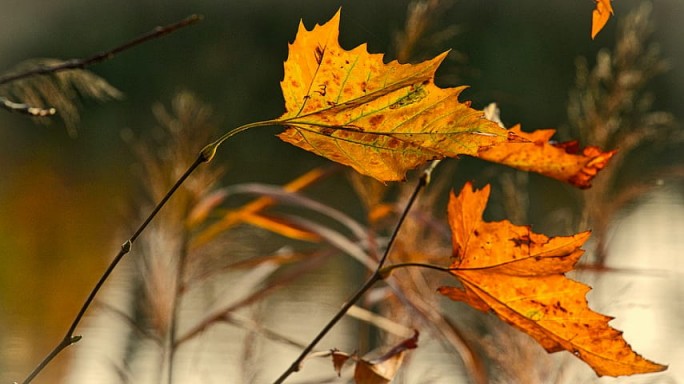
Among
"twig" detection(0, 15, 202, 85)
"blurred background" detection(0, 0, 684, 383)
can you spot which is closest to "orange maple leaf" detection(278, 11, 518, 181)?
"twig" detection(0, 15, 202, 85)

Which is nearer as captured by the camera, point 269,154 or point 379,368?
point 379,368

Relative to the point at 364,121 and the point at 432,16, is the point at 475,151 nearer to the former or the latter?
the point at 364,121

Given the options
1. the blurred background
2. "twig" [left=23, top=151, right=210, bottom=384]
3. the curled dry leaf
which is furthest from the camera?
the blurred background

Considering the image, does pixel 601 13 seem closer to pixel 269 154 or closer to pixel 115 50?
pixel 115 50

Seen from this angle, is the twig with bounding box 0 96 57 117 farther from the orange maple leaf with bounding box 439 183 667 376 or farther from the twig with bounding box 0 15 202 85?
the orange maple leaf with bounding box 439 183 667 376

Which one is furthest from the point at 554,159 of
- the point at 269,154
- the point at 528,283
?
the point at 269,154
